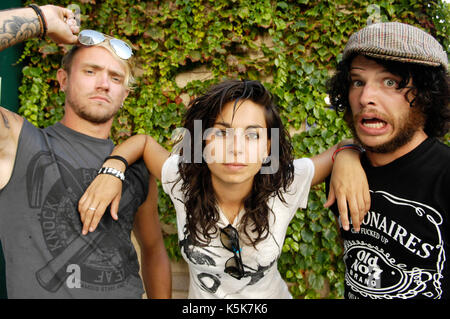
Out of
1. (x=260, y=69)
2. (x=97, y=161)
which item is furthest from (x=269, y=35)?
(x=97, y=161)

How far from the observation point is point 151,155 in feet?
5.87

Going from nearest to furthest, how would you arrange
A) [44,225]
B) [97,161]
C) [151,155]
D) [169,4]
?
[44,225]
[97,161]
[151,155]
[169,4]

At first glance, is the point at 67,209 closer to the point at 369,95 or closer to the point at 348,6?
the point at 369,95

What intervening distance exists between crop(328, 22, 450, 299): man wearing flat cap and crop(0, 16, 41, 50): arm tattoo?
150cm

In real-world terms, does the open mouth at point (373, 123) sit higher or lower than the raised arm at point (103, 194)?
higher

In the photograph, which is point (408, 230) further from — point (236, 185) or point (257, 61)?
point (257, 61)

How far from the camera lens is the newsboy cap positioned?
3.90 ft

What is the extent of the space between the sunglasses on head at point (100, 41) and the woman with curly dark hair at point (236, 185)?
0.59 m

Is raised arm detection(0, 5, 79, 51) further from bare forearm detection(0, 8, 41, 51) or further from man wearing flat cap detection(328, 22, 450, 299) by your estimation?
man wearing flat cap detection(328, 22, 450, 299)

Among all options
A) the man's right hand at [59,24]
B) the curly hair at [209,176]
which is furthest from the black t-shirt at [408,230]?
the man's right hand at [59,24]

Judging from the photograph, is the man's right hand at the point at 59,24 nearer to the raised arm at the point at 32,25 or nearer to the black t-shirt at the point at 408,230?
the raised arm at the point at 32,25

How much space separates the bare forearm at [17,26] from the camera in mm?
1159

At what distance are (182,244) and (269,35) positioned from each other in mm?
2119

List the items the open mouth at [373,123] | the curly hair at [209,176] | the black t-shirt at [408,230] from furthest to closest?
the curly hair at [209,176] → the open mouth at [373,123] → the black t-shirt at [408,230]
